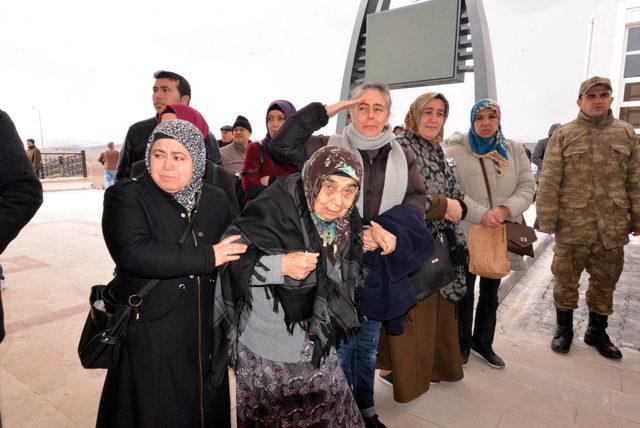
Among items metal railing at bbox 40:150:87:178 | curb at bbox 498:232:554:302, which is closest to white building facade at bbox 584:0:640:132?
curb at bbox 498:232:554:302

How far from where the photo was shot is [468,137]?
311cm

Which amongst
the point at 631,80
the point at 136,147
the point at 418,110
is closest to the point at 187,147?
the point at 136,147

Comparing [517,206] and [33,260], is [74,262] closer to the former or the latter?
[33,260]

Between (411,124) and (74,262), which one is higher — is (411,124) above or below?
above

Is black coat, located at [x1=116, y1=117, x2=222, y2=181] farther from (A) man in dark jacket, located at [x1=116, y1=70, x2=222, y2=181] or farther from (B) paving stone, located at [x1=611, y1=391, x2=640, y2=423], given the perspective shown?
(B) paving stone, located at [x1=611, y1=391, x2=640, y2=423]

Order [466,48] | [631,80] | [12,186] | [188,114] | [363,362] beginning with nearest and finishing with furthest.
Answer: [12,186]
[363,362]
[188,114]
[466,48]
[631,80]

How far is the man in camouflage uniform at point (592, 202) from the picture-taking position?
Answer: 10.9 feet

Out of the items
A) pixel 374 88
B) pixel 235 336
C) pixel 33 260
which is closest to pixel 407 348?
pixel 235 336

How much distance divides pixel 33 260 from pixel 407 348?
583 cm

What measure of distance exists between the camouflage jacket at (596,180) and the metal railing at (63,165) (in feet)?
80.5

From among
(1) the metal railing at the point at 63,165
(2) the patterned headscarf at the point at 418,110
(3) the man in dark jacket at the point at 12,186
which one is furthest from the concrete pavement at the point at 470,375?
(1) the metal railing at the point at 63,165

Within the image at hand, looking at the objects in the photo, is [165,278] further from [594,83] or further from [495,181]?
[594,83]

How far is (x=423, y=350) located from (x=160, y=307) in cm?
181

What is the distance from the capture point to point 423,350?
2631 mm
